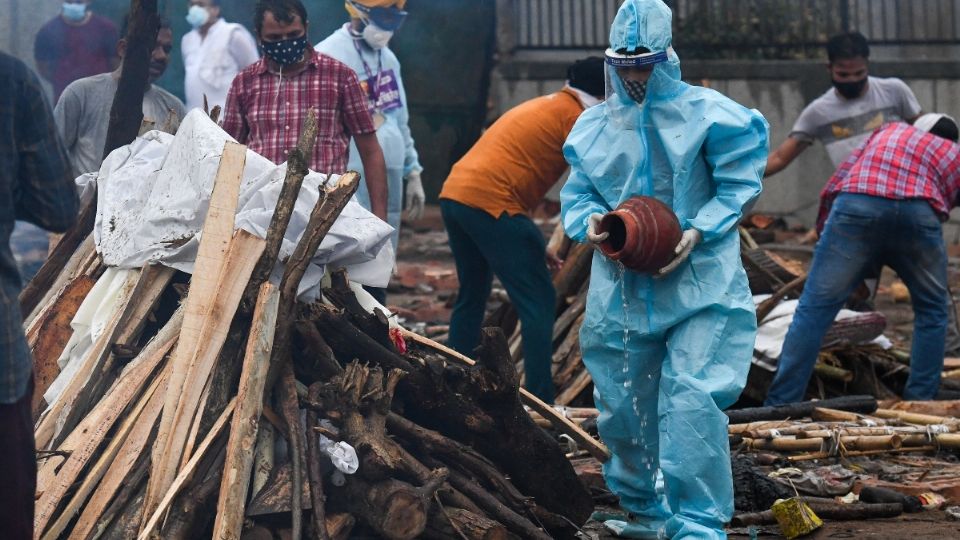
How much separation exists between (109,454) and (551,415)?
5.82 ft

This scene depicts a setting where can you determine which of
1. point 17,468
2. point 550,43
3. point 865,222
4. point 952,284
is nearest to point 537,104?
point 865,222

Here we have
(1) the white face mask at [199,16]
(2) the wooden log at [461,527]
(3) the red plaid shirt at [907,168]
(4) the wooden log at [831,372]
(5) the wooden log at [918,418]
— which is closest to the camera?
(2) the wooden log at [461,527]

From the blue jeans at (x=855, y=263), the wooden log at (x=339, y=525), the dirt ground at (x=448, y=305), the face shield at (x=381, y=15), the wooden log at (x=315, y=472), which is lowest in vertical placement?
the dirt ground at (x=448, y=305)

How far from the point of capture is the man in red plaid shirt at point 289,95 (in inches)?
260

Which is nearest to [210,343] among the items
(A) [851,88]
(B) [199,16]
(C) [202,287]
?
(C) [202,287]

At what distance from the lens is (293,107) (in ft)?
21.8

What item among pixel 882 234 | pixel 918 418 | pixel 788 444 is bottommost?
pixel 918 418

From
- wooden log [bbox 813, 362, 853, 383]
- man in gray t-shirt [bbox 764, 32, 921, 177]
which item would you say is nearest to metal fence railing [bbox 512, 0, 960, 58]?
man in gray t-shirt [bbox 764, 32, 921, 177]

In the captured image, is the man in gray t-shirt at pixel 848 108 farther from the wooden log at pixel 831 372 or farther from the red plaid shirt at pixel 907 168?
the wooden log at pixel 831 372

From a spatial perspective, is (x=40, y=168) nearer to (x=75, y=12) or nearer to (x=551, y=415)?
(x=551, y=415)

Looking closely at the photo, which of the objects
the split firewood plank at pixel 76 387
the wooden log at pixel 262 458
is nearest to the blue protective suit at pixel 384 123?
the split firewood plank at pixel 76 387

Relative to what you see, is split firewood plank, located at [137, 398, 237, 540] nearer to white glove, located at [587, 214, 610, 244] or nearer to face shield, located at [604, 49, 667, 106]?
white glove, located at [587, 214, 610, 244]

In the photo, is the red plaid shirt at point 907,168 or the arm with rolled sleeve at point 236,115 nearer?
the arm with rolled sleeve at point 236,115

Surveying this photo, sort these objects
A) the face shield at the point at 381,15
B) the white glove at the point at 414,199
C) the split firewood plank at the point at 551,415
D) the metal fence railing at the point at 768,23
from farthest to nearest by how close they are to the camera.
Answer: the metal fence railing at the point at 768,23 < the white glove at the point at 414,199 < the face shield at the point at 381,15 < the split firewood plank at the point at 551,415
